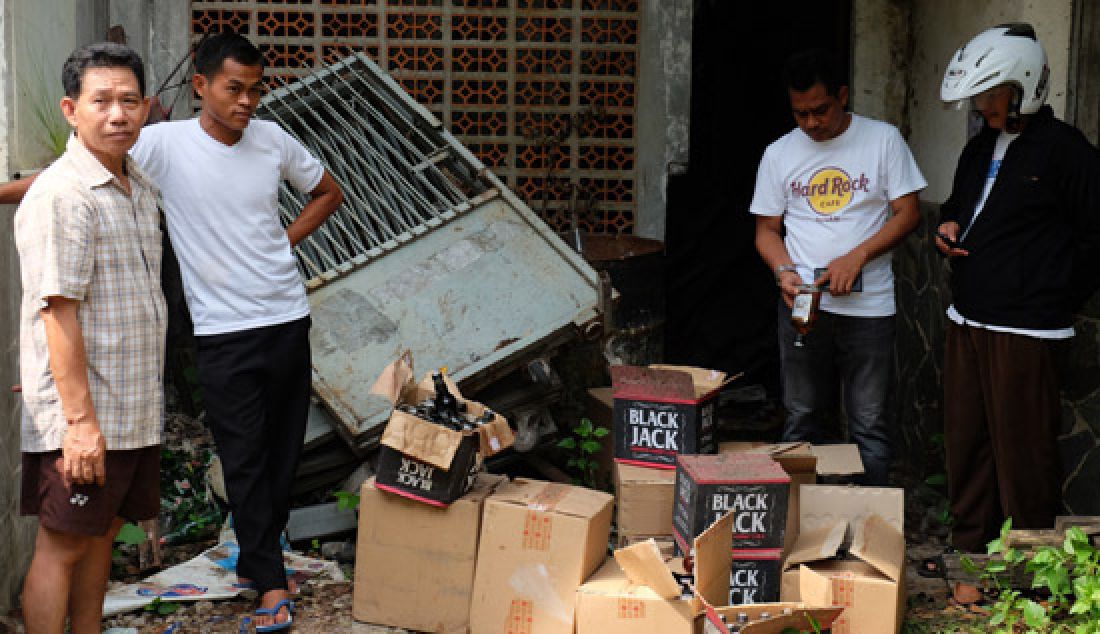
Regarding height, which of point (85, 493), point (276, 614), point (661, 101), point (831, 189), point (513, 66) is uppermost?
point (513, 66)

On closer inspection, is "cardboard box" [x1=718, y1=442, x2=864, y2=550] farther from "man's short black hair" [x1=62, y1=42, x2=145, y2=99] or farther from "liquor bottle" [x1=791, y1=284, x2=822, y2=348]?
"man's short black hair" [x1=62, y1=42, x2=145, y2=99]

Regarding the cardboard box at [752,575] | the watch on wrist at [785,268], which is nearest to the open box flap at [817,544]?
the cardboard box at [752,575]

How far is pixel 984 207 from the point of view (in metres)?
5.07

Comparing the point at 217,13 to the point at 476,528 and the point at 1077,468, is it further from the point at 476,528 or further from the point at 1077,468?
the point at 1077,468

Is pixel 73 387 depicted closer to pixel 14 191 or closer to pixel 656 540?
pixel 14 191

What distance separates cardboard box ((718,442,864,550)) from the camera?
5.01 m

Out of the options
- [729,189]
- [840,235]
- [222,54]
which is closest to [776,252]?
[840,235]

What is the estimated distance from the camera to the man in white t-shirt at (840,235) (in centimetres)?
529

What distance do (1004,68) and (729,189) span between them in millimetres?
4425

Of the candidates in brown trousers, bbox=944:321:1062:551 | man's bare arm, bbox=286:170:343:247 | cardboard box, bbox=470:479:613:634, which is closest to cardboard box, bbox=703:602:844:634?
cardboard box, bbox=470:479:613:634

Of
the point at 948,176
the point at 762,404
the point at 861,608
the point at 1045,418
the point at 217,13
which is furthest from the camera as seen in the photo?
the point at 762,404

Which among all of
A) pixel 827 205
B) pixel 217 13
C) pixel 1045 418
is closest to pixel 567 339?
pixel 827 205

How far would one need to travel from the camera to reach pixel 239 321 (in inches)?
181

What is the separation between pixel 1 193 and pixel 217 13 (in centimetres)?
361
